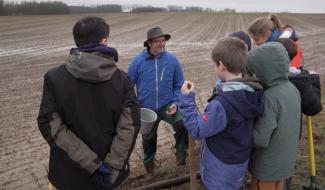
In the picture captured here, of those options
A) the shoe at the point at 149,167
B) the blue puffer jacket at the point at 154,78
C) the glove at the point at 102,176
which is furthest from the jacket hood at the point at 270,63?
the shoe at the point at 149,167

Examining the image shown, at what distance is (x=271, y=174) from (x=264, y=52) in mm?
977

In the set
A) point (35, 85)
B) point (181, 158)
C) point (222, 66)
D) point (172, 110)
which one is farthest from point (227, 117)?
point (35, 85)

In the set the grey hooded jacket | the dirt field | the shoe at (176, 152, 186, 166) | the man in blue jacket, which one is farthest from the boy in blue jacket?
the dirt field

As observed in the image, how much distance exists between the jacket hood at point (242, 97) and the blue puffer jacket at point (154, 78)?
1.76 m

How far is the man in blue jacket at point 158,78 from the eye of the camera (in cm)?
437

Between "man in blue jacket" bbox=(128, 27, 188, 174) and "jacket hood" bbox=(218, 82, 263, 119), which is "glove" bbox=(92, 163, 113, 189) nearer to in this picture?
"jacket hood" bbox=(218, 82, 263, 119)

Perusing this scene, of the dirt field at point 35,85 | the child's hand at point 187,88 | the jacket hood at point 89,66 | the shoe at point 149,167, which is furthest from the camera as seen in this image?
the dirt field at point 35,85

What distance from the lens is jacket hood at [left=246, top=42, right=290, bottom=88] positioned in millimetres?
2896

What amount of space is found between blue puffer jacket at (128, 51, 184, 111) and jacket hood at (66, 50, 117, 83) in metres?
1.81

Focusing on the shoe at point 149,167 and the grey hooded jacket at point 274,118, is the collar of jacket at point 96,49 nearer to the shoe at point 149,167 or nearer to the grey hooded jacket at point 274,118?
the grey hooded jacket at point 274,118

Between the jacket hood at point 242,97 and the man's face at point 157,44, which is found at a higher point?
the man's face at point 157,44

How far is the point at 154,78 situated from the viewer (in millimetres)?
4422

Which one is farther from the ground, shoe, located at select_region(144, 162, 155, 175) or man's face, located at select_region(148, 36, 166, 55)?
man's face, located at select_region(148, 36, 166, 55)

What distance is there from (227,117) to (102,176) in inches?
39.5
